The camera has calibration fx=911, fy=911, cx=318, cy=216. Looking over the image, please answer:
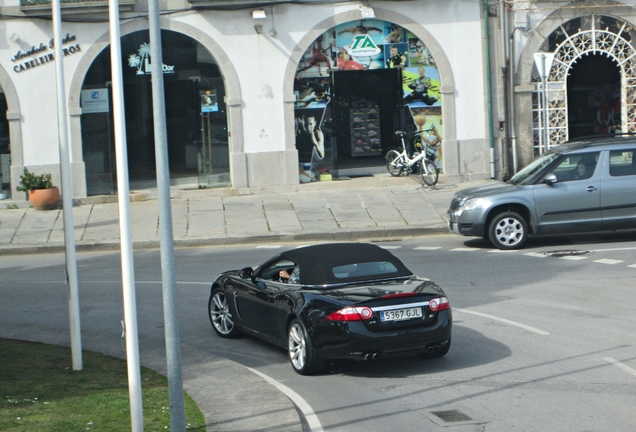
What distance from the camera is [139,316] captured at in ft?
42.0

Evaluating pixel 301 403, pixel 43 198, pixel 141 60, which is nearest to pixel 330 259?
pixel 301 403

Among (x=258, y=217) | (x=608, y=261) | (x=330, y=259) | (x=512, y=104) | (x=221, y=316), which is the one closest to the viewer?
(x=330, y=259)

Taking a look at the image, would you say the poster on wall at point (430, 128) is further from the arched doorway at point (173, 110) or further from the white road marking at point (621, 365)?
the white road marking at point (621, 365)

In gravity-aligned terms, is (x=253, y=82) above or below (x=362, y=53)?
below

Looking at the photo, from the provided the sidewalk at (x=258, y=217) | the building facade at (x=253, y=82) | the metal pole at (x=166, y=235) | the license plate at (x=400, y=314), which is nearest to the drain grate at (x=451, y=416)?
the license plate at (x=400, y=314)

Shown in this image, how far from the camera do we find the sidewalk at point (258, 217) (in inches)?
762

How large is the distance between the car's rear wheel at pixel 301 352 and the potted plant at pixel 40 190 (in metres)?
14.4

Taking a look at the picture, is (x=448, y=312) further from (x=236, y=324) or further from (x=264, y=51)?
(x=264, y=51)

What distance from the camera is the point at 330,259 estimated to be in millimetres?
10031

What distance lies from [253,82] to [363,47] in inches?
121

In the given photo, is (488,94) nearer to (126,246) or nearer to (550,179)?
(550,179)

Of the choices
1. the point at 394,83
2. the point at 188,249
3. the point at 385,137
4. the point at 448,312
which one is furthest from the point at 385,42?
the point at 448,312

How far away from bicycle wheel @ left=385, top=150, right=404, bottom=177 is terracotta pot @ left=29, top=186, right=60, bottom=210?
8.71 meters

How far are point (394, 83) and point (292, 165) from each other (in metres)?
3.67
